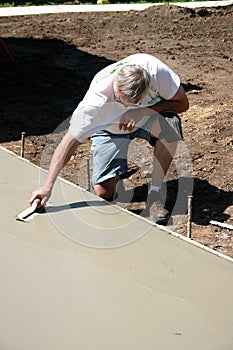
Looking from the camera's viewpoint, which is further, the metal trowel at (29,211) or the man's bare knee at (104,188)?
the man's bare knee at (104,188)

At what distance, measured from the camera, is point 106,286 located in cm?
319

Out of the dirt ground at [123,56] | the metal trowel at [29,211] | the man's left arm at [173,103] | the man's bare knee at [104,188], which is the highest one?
the man's left arm at [173,103]

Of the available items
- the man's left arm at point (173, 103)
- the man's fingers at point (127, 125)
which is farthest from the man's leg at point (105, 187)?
the man's left arm at point (173, 103)

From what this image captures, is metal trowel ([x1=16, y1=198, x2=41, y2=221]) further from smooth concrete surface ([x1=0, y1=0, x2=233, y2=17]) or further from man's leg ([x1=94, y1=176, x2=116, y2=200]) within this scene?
smooth concrete surface ([x1=0, y1=0, x2=233, y2=17])

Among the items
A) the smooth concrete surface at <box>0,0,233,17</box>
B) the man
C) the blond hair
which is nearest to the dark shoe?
the man

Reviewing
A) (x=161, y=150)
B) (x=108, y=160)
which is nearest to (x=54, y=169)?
(x=108, y=160)

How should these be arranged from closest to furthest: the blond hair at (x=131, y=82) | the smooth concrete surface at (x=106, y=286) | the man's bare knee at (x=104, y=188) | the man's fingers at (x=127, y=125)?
1. the smooth concrete surface at (x=106, y=286)
2. the blond hair at (x=131, y=82)
3. the man's fingers at (x=127, y=125)
4. the man's bare knee at (x=104, y=188)

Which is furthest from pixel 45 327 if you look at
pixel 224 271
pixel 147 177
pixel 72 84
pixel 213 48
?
pixel 213 48

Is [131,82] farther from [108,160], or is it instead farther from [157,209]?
[157,209]

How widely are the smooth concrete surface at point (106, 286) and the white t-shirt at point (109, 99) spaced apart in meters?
0.50

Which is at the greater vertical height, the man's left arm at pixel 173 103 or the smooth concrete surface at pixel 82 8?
the man's left arm at pixel 173 103

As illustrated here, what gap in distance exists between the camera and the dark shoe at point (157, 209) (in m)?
4.48

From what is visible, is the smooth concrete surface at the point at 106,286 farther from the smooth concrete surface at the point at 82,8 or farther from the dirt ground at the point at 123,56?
the smooth concrete surface at the point at 82,8

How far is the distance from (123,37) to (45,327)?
7807 millimetres
